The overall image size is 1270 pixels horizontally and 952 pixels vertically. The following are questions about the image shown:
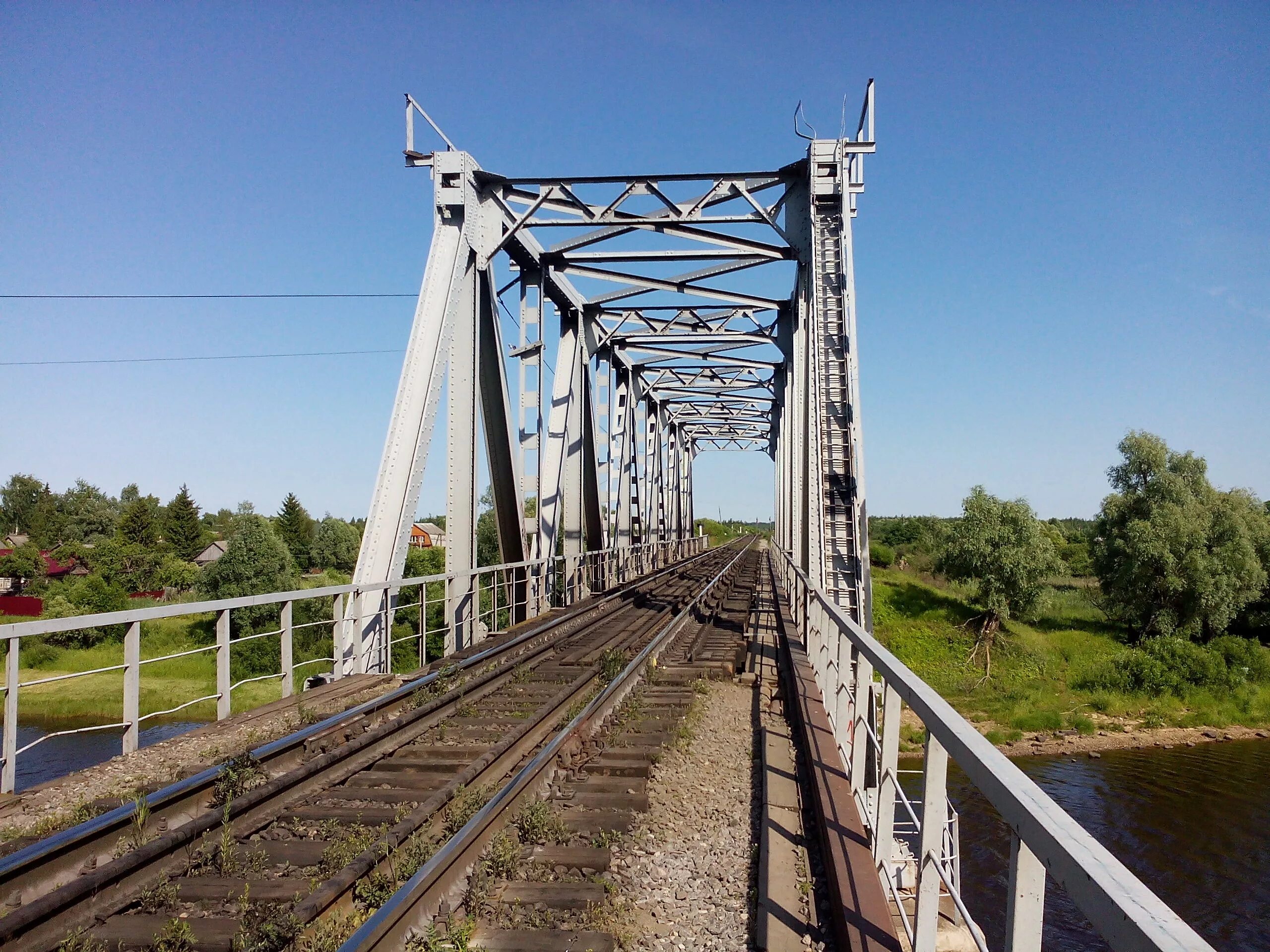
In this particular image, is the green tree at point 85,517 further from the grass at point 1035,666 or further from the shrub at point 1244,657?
the shrub at point 1244,657

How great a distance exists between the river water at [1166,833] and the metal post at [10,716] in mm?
12117

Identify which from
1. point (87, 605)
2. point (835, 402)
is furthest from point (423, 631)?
point (87, 605)

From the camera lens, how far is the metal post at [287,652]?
287 inches

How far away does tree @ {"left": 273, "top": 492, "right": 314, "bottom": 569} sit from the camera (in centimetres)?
8056

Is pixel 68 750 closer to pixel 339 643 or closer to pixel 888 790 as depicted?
pixel 339 643

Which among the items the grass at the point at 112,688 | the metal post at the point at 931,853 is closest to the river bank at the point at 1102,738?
the grass at the point at 112,688

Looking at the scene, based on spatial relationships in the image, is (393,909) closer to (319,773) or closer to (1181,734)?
(319,773)

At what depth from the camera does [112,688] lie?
117 feet

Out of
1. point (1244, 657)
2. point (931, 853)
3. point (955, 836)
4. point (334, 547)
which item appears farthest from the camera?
point (334, 547)

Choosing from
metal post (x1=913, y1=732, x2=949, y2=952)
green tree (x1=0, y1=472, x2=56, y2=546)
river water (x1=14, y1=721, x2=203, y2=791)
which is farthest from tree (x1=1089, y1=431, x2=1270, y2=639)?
green tree (x1=0, y1=472, x2=56, y2=546)

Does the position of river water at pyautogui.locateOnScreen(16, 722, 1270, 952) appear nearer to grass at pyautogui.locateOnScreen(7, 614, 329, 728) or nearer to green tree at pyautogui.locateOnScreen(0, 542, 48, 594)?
grass at pyautogui.locateOnScreen(7, 614, 329, 728)

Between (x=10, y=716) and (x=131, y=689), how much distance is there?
134 cm

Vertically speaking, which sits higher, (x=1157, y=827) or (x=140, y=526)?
(x=140, y=526)

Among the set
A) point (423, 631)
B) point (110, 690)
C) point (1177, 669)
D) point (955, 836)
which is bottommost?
point (110, 690)
